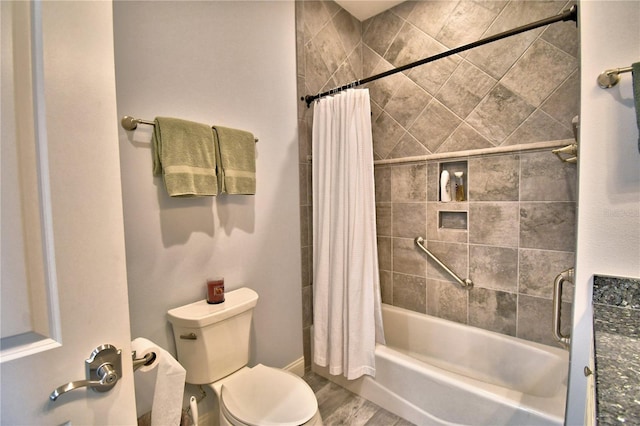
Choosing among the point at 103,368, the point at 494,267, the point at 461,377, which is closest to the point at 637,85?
the point at 494,267

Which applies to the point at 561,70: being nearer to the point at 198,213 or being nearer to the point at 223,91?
the point at 223,91

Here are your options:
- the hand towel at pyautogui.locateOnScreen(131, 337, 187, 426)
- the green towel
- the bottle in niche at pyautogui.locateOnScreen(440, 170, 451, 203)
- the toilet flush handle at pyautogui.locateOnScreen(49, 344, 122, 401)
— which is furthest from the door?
the bottle in niche at pyautogui.locateOnScreen(440, 170, 451, 203)

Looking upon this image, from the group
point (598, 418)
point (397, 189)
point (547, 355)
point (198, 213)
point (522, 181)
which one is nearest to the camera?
point (598, 418)

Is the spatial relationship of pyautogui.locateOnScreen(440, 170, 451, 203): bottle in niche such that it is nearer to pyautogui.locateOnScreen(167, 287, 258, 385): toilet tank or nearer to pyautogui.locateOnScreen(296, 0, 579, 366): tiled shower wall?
pyautogui.locateOnScreen(296, 0, 579, 366): tiled shower wall

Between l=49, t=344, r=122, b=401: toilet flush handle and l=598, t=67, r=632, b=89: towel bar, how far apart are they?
5.34ft

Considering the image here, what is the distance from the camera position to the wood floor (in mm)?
1717

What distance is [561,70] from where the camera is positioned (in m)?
1.73

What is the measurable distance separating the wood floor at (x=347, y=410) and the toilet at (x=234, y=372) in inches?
21.3

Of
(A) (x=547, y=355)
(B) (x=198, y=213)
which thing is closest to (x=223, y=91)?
(B) (x=198, y=213)

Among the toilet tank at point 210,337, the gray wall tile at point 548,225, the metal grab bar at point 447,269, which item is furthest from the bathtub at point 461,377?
the toilet tank at point 210,337

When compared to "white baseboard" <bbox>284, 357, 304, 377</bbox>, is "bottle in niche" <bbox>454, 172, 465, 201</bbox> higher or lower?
higher

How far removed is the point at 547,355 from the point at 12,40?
2.52 metres

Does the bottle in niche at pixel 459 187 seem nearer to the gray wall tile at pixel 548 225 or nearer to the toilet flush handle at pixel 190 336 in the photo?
the gray wall tile at pixel 548 225

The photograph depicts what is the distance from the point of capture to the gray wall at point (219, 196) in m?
1.34
